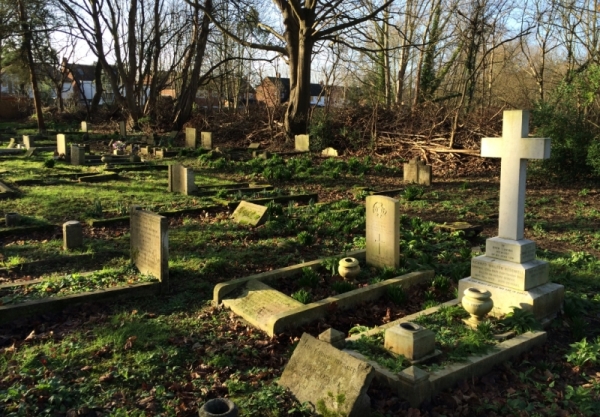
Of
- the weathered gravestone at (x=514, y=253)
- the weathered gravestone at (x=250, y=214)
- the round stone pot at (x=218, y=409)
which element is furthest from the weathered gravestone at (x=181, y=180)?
the round stone pot at (x=218, y=409)

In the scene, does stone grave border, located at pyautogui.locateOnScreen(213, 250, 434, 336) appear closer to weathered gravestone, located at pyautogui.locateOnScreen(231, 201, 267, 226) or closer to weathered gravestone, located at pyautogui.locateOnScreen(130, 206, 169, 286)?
weathered gravestone, located at pyautogui.locateOnScreen(130, 206, 169, 286)

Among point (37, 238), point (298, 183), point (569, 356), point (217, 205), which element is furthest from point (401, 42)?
point (569, 356)

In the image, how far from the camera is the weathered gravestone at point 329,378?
362 centimetres

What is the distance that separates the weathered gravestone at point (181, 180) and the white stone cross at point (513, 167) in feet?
27.5

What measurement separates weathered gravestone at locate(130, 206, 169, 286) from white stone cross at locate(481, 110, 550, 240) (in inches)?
155

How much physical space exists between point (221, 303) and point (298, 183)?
8.92 meters

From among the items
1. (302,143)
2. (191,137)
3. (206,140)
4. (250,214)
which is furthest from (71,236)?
(191,137)

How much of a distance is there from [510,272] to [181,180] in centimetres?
904

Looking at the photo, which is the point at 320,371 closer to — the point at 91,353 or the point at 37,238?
the point at 91,353

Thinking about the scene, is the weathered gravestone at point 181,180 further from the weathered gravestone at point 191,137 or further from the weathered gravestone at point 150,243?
the weathered gravestone at point 191,137

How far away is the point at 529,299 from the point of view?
17.3ft

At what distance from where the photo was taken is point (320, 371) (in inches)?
154

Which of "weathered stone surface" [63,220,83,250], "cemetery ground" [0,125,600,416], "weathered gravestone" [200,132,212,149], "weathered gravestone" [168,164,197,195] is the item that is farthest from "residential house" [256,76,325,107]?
"weathered stone surface" [63,220,83,250]

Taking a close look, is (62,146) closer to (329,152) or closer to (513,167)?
(329,152)
